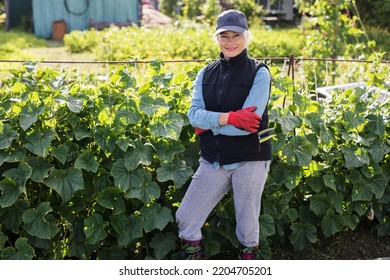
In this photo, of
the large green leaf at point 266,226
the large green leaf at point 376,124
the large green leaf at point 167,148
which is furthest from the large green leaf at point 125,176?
the large green leaf at point 376,124

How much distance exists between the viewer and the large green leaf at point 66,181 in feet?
11.5

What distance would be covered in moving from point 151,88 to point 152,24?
14190mm

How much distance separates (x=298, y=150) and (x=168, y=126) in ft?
2.60

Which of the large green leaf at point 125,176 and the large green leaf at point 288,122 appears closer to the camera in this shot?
the large green leaf at point 125,176

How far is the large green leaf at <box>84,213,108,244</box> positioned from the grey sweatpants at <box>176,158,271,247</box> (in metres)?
0.45

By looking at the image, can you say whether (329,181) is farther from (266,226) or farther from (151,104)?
(151,104)

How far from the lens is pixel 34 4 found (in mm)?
16219

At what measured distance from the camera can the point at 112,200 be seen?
3621 millimetres

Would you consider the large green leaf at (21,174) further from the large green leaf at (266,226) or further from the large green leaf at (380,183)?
the large green leaf at (380,183)

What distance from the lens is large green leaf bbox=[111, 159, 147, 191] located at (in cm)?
356

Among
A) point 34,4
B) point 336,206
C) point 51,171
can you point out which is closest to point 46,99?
point 51,171

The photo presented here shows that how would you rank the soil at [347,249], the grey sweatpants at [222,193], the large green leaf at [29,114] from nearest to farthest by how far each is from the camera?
the grey sweatpants at [222,193] < the large green leaf at [29,114] < the soil at [347,249]

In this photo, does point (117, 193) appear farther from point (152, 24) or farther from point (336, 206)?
point (152, 24)

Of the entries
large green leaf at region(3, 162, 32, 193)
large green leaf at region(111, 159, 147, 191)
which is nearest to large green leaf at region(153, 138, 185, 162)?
large green leaf at region(111, 159, 147, 191)
